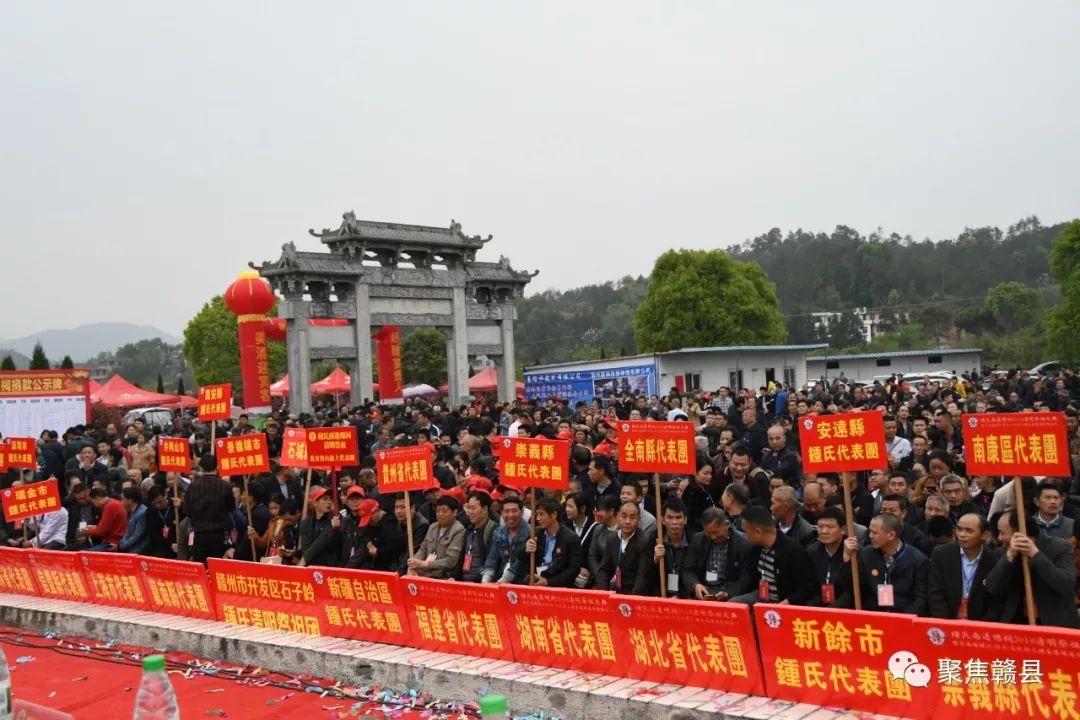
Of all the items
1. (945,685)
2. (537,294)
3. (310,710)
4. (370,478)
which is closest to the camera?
(945,685)

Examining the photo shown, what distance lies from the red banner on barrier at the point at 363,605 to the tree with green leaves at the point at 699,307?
133 ft

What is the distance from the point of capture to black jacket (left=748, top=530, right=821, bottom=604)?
6336mm

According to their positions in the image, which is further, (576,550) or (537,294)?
(537,294)

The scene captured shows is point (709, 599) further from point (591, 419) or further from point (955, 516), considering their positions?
point (591, 419)

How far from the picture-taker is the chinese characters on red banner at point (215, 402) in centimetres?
1308

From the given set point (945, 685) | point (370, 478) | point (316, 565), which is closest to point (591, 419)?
point (370, 478)

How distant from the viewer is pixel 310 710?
6875mm

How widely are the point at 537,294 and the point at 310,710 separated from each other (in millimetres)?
110608

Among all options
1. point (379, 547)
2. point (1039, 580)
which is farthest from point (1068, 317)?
point (1039, 580)

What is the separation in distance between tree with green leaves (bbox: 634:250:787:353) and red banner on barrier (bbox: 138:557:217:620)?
39625 millimetres

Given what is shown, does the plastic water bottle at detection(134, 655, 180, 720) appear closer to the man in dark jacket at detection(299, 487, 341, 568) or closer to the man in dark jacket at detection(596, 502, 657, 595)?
the man in dark jacket at detection(596, 502, 657, 595)

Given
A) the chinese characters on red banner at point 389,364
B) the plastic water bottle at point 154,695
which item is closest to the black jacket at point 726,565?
the plastic water bottle at point 154,695

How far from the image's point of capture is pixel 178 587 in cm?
939

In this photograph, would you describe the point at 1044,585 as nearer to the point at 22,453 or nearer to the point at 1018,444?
the point at 1018,444
